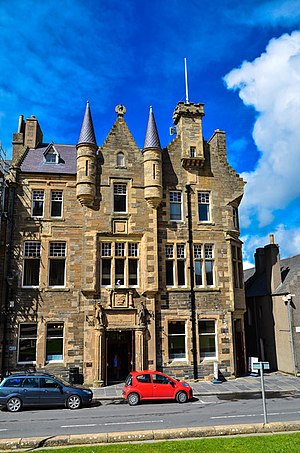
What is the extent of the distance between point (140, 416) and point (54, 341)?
35.6 ft

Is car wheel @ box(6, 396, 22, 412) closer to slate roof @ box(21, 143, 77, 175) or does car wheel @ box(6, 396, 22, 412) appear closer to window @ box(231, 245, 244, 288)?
slate roof @ box(21, 143, 77, 175)

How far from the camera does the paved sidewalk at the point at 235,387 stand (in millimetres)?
22359

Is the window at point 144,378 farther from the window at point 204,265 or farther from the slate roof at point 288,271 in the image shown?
the slate roof at point 288,271

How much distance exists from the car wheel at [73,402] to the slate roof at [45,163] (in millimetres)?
15412

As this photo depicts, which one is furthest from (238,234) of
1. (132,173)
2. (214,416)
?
(214,416)

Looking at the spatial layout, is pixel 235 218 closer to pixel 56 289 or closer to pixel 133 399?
pixel 56 289

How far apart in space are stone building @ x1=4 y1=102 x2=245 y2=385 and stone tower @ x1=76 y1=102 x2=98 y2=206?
9 centimetres

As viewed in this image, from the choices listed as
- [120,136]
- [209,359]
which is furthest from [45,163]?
[209,359]

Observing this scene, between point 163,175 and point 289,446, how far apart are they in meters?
20.9

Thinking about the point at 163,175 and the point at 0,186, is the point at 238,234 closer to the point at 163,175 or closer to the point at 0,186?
the point at 163,175

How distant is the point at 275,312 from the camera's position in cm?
3209

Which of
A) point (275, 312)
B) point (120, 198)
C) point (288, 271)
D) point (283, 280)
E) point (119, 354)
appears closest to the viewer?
point (119, 354)

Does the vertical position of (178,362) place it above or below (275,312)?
below

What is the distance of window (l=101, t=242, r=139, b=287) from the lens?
1048 inches
